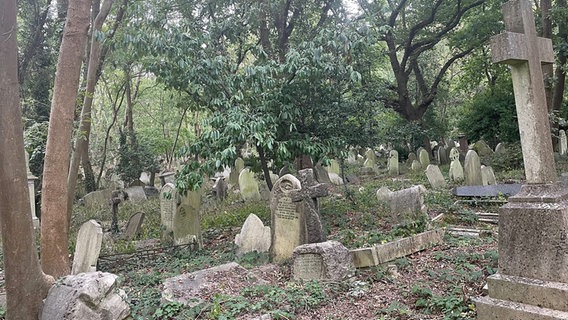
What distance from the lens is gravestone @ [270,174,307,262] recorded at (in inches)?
233

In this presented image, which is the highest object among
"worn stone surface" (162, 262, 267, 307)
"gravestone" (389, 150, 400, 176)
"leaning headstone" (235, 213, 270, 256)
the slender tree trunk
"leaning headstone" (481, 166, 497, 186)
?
the slender tree trunk

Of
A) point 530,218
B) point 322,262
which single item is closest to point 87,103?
point 322,262

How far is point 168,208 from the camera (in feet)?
26.5

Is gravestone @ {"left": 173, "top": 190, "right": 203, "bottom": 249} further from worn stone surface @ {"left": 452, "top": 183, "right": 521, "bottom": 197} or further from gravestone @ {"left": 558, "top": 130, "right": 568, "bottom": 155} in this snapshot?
gravestone @ {"left": 558, "top": 130, "right": 568, "bottom": 155}

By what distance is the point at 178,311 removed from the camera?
4.32 metres

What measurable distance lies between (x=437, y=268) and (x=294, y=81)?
14.1ft

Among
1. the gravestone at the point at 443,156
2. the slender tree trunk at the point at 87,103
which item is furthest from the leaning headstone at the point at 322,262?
the gravestone at the point at 443,156

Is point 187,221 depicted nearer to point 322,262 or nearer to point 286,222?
point 286,222

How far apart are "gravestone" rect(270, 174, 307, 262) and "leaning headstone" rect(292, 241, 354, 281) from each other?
689 mm

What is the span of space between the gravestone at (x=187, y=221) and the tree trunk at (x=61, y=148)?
2316 mm

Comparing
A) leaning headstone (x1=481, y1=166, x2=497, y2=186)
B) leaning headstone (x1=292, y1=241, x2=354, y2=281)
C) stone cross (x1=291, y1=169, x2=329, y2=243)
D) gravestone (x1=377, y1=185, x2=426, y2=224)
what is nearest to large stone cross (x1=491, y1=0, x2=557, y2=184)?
leaning headstone (x1=292, y1=241, x2=354, y2=281)

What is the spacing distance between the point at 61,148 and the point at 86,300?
9.38 ft

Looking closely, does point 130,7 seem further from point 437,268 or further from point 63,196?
point 437,268

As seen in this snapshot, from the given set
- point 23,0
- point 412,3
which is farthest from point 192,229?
point 412,3
